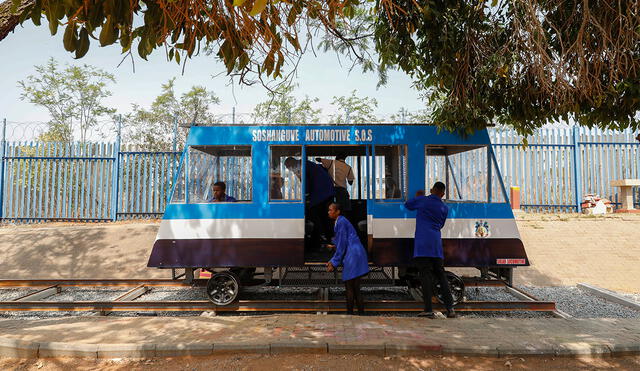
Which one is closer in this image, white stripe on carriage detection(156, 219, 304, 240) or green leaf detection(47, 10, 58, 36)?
green leaf detection(47, 10, 58, 36)

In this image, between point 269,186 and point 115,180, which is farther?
point 115,180

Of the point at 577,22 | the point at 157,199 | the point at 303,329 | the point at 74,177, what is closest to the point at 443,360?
the point at 303,329

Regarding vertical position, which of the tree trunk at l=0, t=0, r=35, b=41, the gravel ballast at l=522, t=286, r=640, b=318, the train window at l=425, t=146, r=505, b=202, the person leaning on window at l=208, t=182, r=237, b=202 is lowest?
the gravel ballast at l=522, t=286, r=640, b=318

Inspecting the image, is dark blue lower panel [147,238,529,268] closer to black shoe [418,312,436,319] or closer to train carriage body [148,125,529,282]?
train carriage body [148,125,529,282]

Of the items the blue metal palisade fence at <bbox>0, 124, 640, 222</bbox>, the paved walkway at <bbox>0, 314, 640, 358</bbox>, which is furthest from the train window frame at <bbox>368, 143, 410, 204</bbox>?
the blue metal palisade fence at <bbox>0, 124, 640, 222</bbox>

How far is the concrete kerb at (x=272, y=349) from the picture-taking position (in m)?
3.99

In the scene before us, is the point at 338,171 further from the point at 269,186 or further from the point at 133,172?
the point at 133,172

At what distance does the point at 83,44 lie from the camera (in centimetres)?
241

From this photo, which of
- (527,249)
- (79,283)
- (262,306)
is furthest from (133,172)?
(527,249)

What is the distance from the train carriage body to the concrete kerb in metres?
1.72

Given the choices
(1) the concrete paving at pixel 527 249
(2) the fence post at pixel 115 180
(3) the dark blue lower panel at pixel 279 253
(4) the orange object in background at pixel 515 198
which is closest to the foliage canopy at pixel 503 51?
(3) the dark blue lower panel at pixel 279 253

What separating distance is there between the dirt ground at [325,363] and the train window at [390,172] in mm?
2546

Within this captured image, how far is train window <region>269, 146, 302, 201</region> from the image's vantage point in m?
5.82

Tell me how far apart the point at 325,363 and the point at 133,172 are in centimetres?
961
